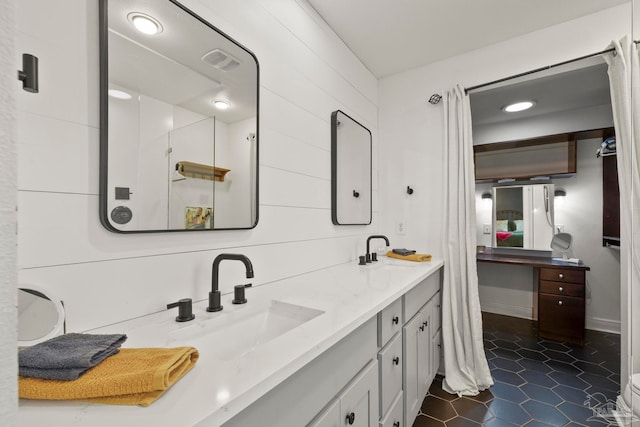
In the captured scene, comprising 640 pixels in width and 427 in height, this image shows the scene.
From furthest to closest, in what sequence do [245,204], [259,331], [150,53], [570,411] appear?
[570,411]
[245,204]
[259,331]
[150,53]

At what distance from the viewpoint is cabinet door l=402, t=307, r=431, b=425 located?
5.02ft

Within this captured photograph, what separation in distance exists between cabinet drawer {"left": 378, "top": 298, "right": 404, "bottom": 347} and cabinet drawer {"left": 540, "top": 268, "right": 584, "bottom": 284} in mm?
2333

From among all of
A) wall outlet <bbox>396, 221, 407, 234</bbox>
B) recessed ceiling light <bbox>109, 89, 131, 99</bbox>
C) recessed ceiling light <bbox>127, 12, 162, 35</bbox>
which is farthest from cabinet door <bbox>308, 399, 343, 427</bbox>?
wall outlet <bbox>396, 221, 407, 234</bbox>

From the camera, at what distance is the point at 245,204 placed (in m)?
1.30

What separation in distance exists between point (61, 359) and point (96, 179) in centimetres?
53

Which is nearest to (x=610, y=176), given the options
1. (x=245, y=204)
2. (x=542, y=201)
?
(x=542, y=201)

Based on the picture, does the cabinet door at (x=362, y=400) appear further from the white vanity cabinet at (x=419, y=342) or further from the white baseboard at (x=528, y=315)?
the white baseboard at (x=528, y=315)

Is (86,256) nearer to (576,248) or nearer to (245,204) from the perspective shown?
(245,204)

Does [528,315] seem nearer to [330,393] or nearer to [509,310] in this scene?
[509,310]

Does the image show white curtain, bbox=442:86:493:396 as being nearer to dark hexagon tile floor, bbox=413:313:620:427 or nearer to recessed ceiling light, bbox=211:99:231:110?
dark hexagon tile floor, bbox=413:313:620:427

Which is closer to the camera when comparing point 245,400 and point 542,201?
point 245,400

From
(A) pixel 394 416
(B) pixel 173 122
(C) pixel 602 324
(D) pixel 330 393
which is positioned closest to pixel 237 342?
(D) pixel 330 393

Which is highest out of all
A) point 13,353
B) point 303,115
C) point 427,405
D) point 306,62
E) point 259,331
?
point 306,62

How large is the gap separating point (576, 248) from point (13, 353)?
4364 mm
